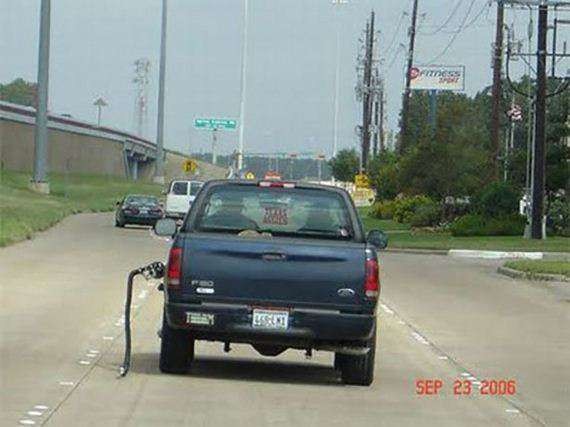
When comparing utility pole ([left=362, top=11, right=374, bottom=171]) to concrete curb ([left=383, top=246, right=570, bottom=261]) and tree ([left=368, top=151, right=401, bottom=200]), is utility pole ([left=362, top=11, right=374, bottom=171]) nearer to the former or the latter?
tree ([left=368, top=151, right=401, bottom=200])

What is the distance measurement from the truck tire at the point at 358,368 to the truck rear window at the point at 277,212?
1.21m

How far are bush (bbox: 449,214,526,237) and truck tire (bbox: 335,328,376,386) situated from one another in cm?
3797

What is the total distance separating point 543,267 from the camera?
1273 inches

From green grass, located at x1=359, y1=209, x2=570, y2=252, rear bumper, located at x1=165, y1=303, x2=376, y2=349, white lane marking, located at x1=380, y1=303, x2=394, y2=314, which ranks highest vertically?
rear bumper, located at x1=165, y1=303, x2=376, y2=349

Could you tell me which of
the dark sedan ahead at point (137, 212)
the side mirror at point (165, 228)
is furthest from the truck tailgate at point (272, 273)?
the dark sedan ahead at point (137, 212)

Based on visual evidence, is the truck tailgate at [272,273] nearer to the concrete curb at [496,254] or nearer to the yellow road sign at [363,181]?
the concrete curb at [496,254]

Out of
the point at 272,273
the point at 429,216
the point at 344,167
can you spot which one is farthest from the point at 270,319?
the point at 344,167

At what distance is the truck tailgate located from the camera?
499 inches

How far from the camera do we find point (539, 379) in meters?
14.9

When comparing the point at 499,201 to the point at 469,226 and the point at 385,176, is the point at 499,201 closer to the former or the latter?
the point at 469,226

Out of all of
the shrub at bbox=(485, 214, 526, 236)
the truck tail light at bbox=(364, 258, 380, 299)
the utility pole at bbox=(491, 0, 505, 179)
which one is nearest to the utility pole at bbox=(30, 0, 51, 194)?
the utility pole at bbox=(491, 0, 505, 179)

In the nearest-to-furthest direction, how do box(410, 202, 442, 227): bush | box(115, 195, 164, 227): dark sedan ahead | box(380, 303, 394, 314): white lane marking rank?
box(380, 303, 394, 314): white lane marking, box(115, 195, 164, 227): dark sedan ahead, box(410, 202, 442, 227): bush

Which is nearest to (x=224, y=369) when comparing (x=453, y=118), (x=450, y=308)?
(x=450, y=308)

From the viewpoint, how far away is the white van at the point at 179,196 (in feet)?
179
